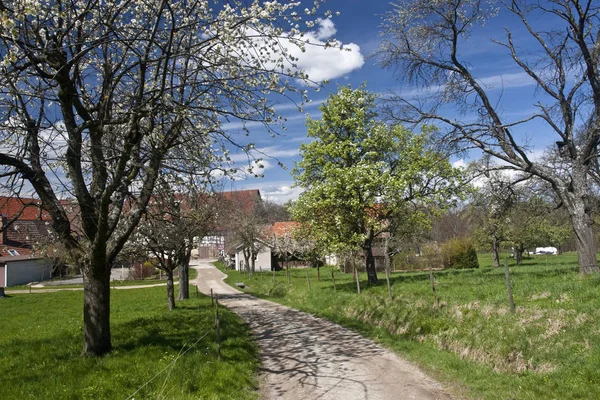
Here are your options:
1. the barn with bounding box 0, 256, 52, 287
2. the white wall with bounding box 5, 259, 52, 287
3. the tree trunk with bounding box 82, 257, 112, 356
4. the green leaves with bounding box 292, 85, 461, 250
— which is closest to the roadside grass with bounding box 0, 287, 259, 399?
the tree trunk with bounding box 82, 257, 112, 356

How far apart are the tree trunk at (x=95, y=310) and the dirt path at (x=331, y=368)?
3.32 metres

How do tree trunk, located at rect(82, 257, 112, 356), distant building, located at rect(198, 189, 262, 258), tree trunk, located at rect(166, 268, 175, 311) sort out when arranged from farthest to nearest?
1. distant building, located at rect(198, 189, 262, 258)
2. tree trunk, located at rect(166, 268, 175, 311)
3. tree trunk, located at rect(82, 257, 112, 356)

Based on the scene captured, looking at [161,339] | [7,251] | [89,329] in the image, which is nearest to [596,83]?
[161,339]

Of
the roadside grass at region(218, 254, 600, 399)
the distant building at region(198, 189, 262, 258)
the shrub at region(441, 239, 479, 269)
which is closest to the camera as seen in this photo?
the roadside grass at region(218, 254, 600, 399)

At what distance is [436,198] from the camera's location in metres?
20.4

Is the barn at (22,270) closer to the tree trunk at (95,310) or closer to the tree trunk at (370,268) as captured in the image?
the tree trunk at (370,268)

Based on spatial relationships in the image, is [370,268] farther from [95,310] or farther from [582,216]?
[95,310]

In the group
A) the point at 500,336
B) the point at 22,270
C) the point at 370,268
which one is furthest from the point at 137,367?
the point at 22,270

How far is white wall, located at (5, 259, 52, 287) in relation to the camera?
47562 mm

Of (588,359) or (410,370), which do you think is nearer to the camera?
(588,359)

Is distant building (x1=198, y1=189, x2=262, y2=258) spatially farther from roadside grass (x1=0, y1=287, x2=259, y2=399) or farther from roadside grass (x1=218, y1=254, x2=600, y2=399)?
roadside grass (x1=218, y1=254, x2=600, y2=399)

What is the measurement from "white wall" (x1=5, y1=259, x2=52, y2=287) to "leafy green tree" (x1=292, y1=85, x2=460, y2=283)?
38.3 metres

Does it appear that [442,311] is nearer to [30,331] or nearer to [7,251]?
[30,331]

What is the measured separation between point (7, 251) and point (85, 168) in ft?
166
